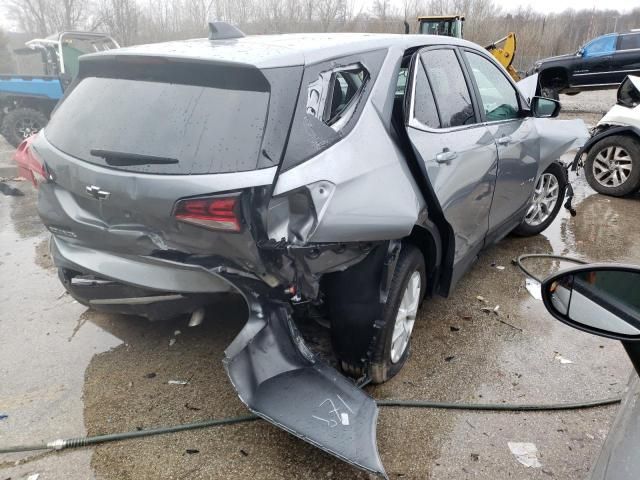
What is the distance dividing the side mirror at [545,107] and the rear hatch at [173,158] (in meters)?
2.93

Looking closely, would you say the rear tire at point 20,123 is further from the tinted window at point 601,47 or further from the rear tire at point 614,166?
the tinted window at point 601,47

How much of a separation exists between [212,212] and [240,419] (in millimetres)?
1186

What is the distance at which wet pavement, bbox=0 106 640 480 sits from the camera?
7.66ft

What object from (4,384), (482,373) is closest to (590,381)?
(482,373)

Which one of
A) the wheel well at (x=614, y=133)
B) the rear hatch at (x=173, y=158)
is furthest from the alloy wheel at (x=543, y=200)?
the rear hatch at (x=173, y=158)

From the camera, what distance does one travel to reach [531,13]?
4000 centimetres

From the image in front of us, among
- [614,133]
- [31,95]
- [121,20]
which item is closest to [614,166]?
[614,133]

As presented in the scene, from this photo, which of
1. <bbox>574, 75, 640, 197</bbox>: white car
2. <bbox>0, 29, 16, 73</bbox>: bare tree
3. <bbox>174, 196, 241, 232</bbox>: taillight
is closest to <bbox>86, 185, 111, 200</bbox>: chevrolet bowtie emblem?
<bbox>174, 196, 241, 232</bbox>: taillight

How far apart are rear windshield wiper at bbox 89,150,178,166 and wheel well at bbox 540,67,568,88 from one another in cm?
1501

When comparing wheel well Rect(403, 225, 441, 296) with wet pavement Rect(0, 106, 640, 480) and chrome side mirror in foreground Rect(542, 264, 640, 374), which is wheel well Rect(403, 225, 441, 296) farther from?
chrome side mirror in foreground Rect(542, 264, 640, 374)

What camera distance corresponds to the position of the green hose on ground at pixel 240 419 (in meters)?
2.40

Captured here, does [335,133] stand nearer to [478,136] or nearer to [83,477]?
[478,136]

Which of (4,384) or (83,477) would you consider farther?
(4,384)

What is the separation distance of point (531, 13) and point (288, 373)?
149 ft
